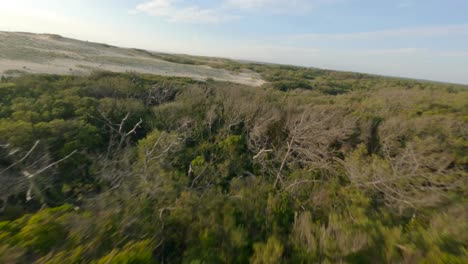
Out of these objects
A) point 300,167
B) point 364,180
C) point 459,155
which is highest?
point 459,155

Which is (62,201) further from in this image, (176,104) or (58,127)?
(176,104)

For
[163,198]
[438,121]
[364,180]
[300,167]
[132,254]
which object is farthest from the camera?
[438,121]

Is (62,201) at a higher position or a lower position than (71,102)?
lower

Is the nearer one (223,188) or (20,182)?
(20,182)

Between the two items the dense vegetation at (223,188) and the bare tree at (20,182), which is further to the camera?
the bare tree at (20,182)

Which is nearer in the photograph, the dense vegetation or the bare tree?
the dense vegetation

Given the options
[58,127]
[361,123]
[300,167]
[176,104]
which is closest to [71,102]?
[58,127]

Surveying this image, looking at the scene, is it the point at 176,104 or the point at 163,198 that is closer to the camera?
the point at 163,198

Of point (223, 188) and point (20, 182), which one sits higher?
point (20, 182)
